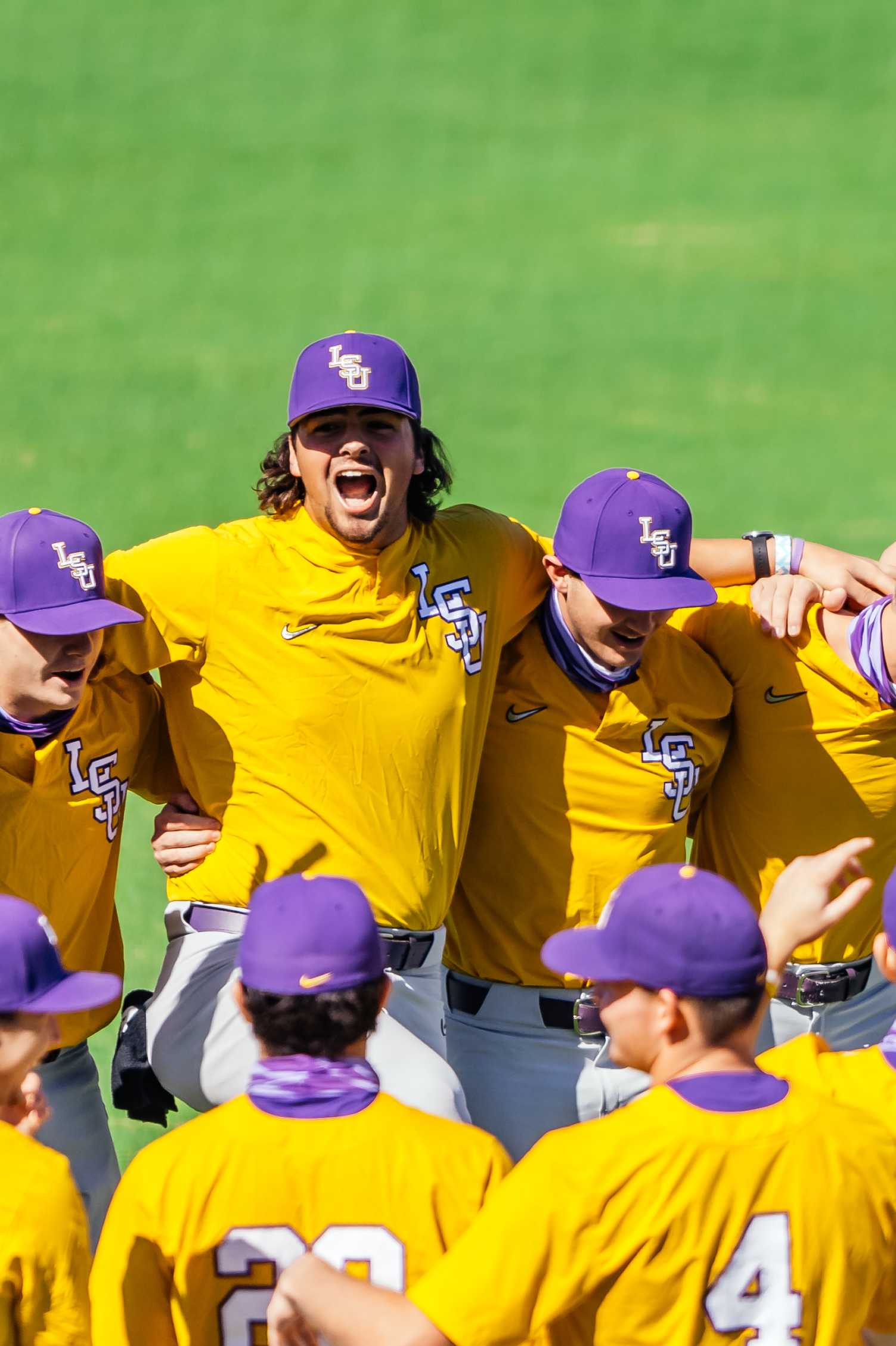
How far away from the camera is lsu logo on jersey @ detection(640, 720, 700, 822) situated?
4859 mm

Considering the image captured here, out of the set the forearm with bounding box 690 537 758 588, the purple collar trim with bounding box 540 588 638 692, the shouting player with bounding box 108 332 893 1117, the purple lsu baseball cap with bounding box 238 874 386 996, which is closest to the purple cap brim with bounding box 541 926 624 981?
the purple lsu baseball cap with bounding box 238 874 386 996

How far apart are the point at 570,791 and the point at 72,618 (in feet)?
4.81

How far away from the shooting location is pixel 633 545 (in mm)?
4672

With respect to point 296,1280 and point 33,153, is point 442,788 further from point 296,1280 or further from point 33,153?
point 33,153

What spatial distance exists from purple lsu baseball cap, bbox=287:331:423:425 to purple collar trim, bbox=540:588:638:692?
27.3 inches

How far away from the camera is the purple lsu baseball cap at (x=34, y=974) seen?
3.09 m

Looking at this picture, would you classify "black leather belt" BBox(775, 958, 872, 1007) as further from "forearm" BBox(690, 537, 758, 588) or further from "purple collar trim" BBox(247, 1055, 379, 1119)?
"purple collar trim" BBox(247, 1055, 379, 1119)

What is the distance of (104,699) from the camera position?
4598mm

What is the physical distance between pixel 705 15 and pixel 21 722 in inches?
774

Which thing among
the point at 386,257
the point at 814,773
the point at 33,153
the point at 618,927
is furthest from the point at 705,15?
the point at 618,927

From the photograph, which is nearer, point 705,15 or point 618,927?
point 618,927

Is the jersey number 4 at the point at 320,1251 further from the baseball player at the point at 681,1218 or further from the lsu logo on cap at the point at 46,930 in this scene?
the lsu logo on cap at the point at 46,930

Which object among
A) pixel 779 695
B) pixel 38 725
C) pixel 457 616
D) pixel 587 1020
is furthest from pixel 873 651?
pixel 38 725

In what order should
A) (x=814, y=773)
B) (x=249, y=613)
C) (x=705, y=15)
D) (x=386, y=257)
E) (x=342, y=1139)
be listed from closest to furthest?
(x=342, y=1139)
(x=249, y=613)
(x=814, y=773)
(x=386, y=257)
(x=705, y=15)
